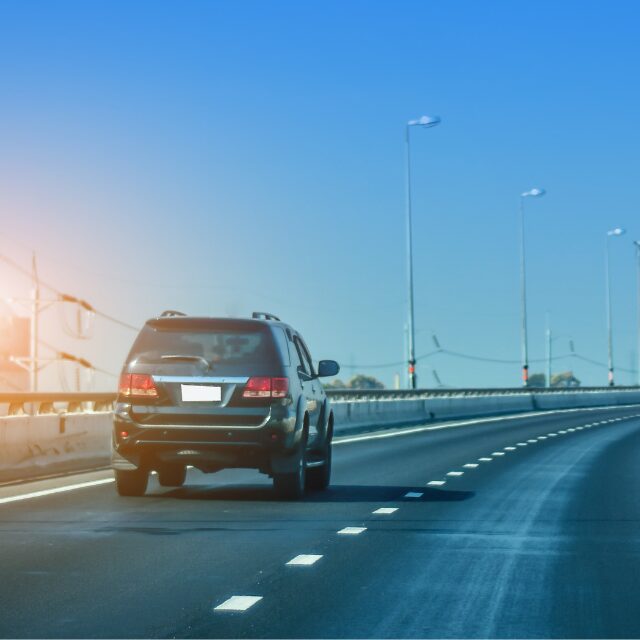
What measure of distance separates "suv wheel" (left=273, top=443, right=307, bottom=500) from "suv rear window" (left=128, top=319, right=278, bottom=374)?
122 cm

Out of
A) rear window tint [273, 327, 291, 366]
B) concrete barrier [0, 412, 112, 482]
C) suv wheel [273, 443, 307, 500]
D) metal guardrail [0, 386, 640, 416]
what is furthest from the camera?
metal guardrail [0, 386, 640, 416]

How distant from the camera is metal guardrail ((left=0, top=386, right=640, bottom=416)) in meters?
20.5

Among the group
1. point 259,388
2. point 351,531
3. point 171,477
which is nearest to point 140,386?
point 259,388

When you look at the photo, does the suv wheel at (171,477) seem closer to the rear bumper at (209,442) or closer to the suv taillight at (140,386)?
the rear bumper at (209,442)

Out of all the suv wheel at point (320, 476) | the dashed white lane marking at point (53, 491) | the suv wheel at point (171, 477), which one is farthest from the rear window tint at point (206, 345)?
the suv wheel at point (171, 477)

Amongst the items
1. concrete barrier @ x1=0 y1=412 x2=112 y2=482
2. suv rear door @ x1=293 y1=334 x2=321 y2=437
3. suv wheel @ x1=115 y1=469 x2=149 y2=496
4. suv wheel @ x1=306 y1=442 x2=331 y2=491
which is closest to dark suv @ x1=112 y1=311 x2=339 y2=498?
suv wheel @ x1=115 y1=469 x2=149 y2=496

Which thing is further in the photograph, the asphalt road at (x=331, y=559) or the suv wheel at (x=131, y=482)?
the suv wheel at (x=131, y=482)

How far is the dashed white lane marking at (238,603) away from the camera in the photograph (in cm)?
830

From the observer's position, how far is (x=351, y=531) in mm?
12484

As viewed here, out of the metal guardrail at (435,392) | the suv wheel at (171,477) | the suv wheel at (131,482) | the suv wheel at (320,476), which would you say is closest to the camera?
the suv wheel at (131,482)

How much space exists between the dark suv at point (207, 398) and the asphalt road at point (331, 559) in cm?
51

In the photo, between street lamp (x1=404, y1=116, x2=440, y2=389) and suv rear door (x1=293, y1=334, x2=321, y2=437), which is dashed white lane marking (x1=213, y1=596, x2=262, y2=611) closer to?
suv rear door (x1=293, y1=334, x2=321, y2=437)

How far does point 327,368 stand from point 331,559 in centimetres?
674

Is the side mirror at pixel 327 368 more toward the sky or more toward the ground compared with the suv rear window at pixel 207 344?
more toward the ground
